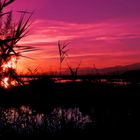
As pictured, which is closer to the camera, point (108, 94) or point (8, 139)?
point (8, 139)

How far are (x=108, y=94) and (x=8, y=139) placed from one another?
12085 millimetres

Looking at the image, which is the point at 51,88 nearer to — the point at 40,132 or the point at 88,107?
the point at 88,107

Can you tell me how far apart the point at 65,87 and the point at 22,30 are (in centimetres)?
1947

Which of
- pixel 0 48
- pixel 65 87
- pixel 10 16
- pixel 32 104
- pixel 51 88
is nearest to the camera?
pixel 0 48

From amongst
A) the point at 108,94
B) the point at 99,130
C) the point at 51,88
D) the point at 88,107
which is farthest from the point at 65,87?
the point at 99,130

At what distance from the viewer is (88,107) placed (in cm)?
1758

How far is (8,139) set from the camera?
885 centimetres

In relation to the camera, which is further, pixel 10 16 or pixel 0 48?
pixel 10 16

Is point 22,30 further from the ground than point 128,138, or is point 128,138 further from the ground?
point 22,30

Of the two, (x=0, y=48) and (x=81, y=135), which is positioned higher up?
(x=0, y=48)

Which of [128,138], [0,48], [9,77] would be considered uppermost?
[0,48]

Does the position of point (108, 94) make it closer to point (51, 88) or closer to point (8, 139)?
point (51, 88)

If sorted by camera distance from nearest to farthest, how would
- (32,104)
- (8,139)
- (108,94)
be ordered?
(8,139) → (32,104) → (108,94)

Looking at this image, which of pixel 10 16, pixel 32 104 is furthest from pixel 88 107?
pixel 10 16
